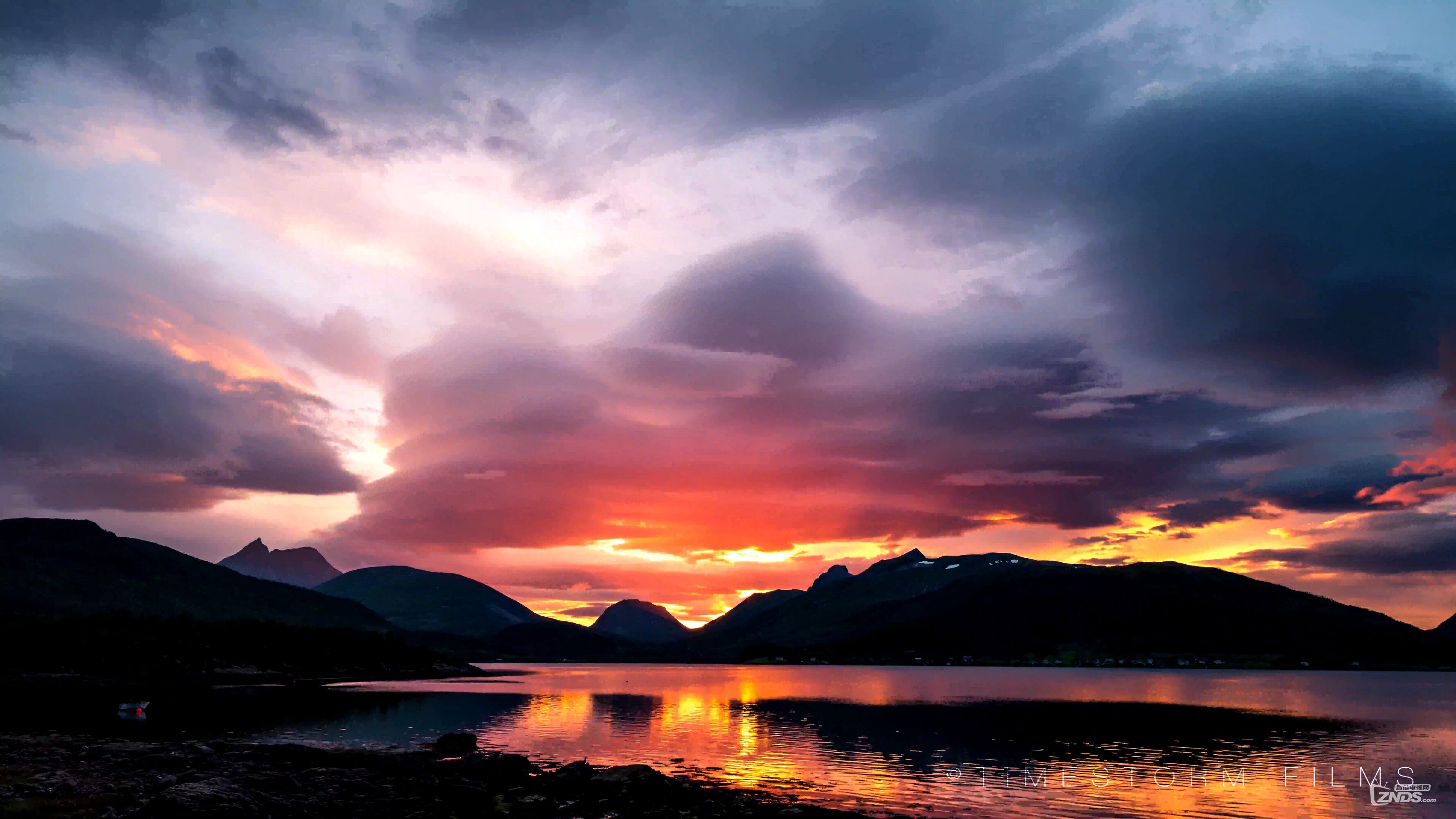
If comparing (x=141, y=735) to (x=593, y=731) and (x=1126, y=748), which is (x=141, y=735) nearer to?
(x=593, y=731)

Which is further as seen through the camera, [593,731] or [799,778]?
[593,731]

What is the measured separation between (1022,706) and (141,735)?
153 m

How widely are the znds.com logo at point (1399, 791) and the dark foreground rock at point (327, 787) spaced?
1783 inches

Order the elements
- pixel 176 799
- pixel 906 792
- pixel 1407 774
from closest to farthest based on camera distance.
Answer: pixel 176 799 < pixel 906 792 < pixel 1407 774

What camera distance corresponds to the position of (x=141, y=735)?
8900 cm

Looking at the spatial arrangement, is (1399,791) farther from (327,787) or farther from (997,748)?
(327,787)

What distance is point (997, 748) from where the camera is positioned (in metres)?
96.9

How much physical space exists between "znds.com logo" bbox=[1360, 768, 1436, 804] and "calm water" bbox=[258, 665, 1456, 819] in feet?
2.43

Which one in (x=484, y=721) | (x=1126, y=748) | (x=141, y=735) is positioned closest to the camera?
(x=141, y=735)

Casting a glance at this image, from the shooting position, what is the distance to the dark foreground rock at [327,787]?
47.3 metres

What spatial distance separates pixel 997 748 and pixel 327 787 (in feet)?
238

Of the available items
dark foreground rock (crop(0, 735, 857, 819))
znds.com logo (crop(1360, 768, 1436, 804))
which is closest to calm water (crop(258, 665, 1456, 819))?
znds.com logo (crop(1360, 768, 1436, 804))

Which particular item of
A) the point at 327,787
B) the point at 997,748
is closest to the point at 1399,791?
the point at 997,748

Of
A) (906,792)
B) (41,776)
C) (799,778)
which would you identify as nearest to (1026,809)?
(906,792)
